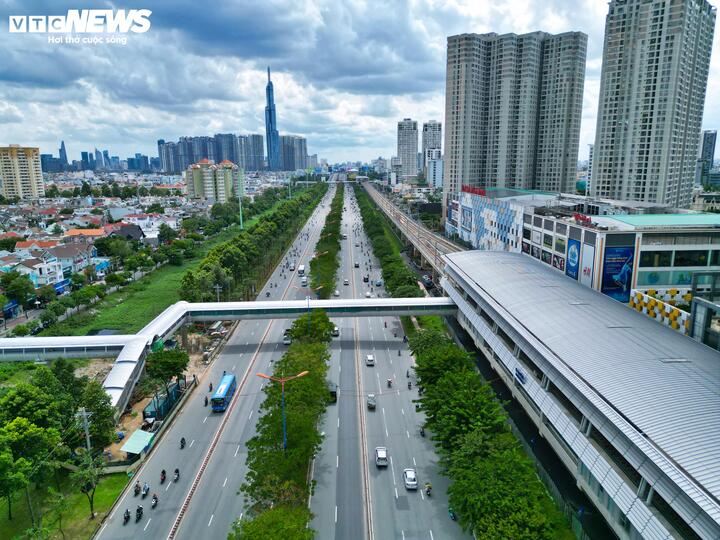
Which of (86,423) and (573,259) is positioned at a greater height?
(573,259)

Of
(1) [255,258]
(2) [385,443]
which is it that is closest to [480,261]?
(2) [385,443]

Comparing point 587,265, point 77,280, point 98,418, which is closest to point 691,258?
point 587,265

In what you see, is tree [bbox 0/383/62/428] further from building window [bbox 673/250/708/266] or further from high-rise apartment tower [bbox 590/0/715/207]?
high-rise apartment tower [bbox 590/0/715/207]

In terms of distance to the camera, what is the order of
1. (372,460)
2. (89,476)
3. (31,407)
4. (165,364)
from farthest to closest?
(165,364) → (372,460) → (31,407) → (89,476)

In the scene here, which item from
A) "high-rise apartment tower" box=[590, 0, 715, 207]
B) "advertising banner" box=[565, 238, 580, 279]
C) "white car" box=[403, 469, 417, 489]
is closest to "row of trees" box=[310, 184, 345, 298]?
"advertising banner" box=[565, 238, 580, 279]

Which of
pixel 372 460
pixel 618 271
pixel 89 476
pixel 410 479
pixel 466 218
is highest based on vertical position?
pixel 466 218

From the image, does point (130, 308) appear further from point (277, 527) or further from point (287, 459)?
point (277, 527)

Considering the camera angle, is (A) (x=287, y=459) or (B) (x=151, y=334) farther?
(B) (x=151, y=334)
